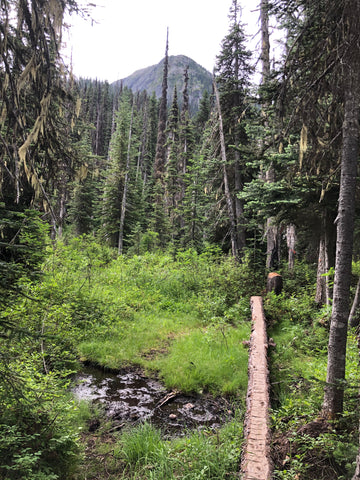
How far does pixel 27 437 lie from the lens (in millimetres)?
3318

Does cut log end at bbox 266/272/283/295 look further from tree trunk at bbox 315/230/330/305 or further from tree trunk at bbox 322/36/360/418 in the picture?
tree trunk at bbox 322/36/360/418

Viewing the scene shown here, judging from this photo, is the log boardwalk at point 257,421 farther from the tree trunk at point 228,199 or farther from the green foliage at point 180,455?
the tree trunk at point 228,199

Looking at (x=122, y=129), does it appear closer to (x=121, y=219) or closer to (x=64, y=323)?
(x=121, y=219)

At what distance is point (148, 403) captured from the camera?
5828 millimetres

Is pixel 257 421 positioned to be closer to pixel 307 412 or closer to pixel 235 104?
pixel 307 412

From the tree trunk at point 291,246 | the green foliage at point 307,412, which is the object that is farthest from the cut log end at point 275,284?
the tree trunk at point 291,246

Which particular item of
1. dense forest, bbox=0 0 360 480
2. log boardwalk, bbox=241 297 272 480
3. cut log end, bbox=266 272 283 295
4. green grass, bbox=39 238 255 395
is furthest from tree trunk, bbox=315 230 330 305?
log boardwalk, bbox=241 297 272 480

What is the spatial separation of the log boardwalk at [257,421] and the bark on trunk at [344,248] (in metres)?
0.89

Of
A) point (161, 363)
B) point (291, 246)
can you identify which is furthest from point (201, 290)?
point (291, 246)

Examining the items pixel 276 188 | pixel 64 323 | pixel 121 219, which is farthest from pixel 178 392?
pixel 121 219

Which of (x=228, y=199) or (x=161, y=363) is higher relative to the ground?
(x=228, y=199)

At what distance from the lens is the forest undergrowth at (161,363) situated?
3.29 m

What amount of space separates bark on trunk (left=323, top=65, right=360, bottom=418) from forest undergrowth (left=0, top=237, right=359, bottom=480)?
258 millimetres

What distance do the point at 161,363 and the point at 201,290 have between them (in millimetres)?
5181
